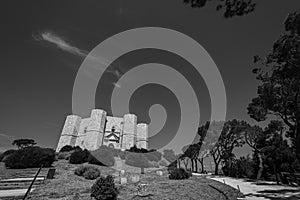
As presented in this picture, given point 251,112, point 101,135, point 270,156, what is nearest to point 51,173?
point 251,112

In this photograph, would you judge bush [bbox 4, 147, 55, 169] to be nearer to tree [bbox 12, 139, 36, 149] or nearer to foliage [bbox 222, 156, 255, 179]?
foliage [bbox 222, 156, 255, 179]

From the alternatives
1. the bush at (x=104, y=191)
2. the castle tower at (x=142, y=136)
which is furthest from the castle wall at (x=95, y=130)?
the bush at (x=104, y=191)

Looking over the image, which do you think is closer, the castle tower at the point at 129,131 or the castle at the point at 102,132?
the castle at the point at 102,132

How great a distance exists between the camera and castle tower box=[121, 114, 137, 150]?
54.6 metres

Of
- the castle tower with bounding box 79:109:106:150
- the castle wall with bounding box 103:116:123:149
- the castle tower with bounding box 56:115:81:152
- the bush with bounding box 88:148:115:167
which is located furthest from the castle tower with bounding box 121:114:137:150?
the bush with bounding box 88:148:115:167

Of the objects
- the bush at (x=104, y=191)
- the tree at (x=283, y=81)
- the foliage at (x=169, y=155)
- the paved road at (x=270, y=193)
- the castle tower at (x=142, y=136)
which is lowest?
the paved road at (x=270, y=193)

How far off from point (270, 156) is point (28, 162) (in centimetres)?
2557

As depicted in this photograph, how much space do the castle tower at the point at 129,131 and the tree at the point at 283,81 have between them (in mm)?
43798

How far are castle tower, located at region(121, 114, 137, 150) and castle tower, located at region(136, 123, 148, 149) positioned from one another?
3.09 metres

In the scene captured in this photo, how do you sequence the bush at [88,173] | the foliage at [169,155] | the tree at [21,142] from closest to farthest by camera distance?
the bush at [88,173] < the foliage at [169,155] < the tree at [21,142]

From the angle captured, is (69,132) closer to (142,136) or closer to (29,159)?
(142,136)

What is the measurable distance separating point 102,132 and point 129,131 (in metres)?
8.85

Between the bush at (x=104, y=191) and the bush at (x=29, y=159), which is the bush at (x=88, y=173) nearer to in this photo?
the bush at (x=29, y=159)

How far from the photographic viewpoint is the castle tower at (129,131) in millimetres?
54562
